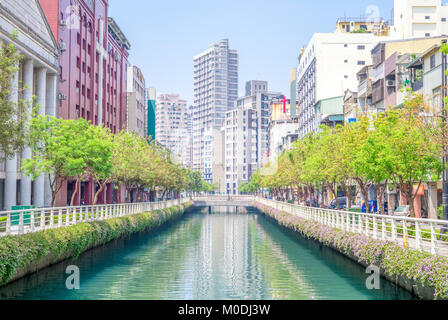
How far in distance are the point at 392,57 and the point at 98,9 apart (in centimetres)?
3677

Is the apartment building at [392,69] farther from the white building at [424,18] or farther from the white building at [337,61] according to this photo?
the white building at [337,61]

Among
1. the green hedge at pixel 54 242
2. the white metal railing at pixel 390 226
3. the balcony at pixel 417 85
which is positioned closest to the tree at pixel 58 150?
the green hedge at pixel 54 242

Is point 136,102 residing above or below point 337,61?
below

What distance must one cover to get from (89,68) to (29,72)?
69.2 ft

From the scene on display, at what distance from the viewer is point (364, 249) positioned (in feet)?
82.0

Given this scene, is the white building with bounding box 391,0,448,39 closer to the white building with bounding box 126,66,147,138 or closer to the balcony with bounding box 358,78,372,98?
the balcony with bounding box 358,78,372,98

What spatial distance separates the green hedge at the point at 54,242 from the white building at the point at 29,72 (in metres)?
9.44

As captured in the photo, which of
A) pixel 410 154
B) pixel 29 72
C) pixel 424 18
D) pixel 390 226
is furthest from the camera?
pixel 424 18

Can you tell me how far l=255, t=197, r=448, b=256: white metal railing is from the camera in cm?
1905

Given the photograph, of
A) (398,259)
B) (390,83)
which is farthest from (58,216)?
(390,83)

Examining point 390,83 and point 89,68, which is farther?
point 89,68

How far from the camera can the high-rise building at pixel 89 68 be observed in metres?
56.5

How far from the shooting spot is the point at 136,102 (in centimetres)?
10181

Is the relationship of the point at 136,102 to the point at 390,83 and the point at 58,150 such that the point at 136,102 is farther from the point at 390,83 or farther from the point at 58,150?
the point at 58,150
